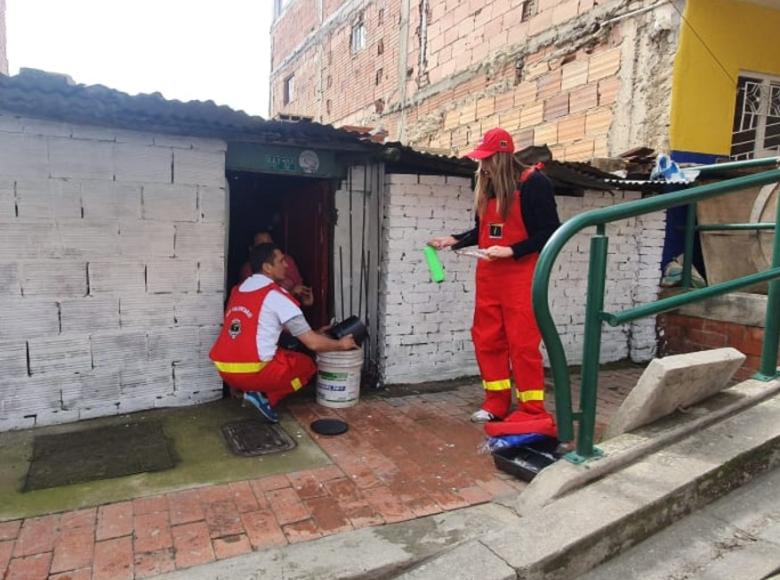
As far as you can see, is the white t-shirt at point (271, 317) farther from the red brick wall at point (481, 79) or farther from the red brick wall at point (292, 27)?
the red brick wall at point (292, 27)

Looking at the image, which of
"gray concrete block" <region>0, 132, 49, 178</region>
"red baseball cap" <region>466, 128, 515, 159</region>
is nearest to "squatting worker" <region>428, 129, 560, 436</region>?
"red baseball cap" <region>466, 128, 515, 159</region>

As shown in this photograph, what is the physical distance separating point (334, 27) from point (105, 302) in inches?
584

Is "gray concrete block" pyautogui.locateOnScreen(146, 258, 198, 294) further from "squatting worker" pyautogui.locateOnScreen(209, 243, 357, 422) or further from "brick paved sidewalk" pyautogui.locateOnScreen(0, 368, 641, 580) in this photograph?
"brick paved sidewalk" pyautogui.locateOnScreen(0, 368, 641, 580)

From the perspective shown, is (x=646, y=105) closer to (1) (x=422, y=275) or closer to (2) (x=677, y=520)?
(1) (x=422, y=275)

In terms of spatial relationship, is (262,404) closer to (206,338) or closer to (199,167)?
(206,338)

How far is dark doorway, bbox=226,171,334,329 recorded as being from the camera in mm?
5457

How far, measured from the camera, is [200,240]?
15.1 feet

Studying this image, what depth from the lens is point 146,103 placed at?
12.7 feet

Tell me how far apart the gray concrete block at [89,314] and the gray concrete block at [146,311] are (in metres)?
0.06

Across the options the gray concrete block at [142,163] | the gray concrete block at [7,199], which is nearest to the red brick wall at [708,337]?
the gray concrete block at [142,163]

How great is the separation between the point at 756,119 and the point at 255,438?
745cm

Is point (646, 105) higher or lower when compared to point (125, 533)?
higher

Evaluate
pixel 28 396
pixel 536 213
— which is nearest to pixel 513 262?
pixel 536 213

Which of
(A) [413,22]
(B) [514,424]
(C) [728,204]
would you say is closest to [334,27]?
(A) [413,22]
